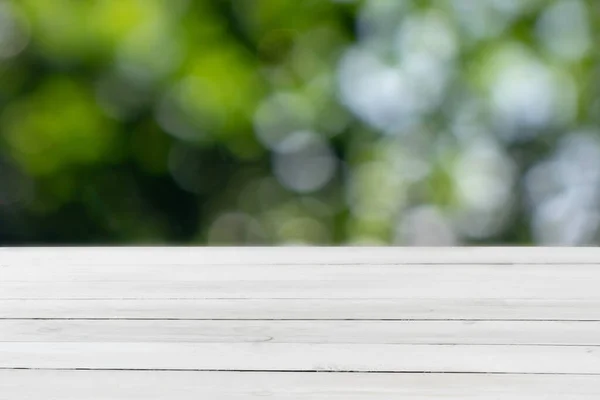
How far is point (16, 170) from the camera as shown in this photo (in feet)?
10.1

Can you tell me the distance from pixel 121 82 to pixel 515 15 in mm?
1354
